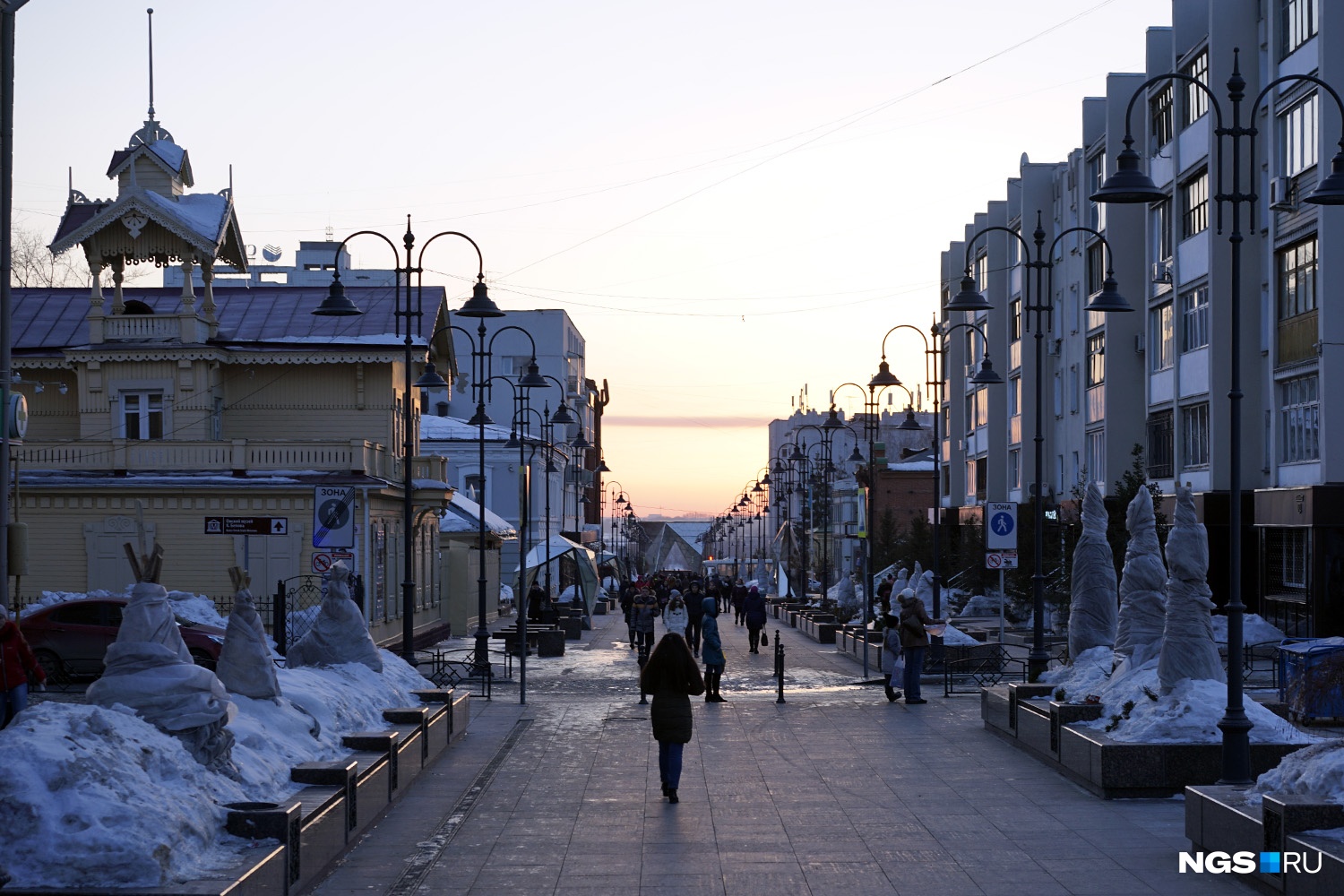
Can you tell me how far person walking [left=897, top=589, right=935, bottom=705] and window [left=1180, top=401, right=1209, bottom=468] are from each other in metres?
18.8

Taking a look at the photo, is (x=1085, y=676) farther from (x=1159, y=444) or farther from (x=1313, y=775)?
(x=1159, y=444)

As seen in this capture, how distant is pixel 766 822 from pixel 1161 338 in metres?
34.7

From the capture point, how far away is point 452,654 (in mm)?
38156

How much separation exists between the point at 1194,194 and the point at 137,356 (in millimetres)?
28210

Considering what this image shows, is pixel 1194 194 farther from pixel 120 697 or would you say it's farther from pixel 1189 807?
pixel 120 697

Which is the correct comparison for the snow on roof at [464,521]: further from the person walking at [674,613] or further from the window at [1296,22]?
the window at [1296,22]

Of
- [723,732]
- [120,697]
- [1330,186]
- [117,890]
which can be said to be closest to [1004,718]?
[723,732]

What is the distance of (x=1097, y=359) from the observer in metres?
52.9

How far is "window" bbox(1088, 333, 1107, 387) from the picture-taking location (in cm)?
5147

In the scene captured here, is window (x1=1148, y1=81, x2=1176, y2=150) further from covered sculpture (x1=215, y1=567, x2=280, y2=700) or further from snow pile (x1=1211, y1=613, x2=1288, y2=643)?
covered sculpture (x1=215, y1=567, x2=280, y2=700)

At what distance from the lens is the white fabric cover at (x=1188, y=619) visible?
1503 cm

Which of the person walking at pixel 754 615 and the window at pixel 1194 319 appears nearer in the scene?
the window at pixel 1194 319

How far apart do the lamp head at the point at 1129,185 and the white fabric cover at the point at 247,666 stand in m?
8.74

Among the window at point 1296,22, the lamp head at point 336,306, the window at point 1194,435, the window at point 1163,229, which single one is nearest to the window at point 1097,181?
the window at point 1163,229
